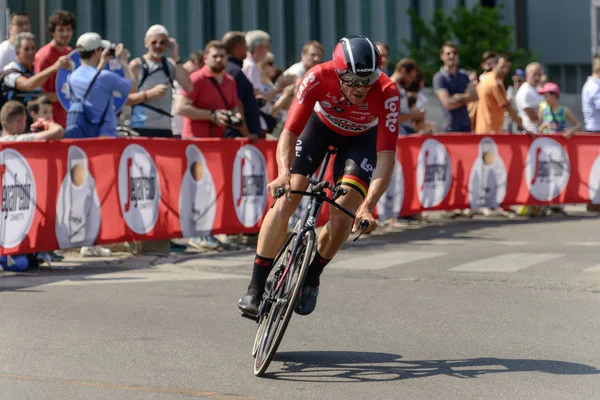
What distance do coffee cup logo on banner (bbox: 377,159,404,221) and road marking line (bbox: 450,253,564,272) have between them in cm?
313

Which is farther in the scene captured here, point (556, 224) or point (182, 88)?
point (556, 224)

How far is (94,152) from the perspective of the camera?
13.2 m

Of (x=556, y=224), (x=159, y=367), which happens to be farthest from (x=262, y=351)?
(x=556, y=224)

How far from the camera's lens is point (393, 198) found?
1778 centimetres

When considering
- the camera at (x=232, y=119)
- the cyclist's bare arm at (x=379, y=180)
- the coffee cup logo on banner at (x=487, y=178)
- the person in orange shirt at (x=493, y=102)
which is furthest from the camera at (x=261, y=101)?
the cyclist's bare arm at (x=379, y=180)

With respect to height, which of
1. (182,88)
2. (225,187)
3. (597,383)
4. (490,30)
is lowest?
(597,383)

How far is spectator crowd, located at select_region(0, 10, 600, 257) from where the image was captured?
13547 mm

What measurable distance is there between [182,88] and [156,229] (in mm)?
1701

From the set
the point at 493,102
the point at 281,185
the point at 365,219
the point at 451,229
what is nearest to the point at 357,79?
the point at 281,185

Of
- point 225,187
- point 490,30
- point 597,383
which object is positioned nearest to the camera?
point 597,383

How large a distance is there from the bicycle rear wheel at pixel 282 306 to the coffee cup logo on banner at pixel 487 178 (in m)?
11.5

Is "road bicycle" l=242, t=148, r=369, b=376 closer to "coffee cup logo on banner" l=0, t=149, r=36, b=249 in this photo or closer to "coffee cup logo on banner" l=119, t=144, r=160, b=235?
"coffee cup logo on banner" l=0, t=149, r=36, b=249

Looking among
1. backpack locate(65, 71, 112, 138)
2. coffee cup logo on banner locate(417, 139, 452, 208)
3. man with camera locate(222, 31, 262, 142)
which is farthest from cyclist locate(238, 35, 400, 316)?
coffee cup logo on banner locate(417, 139, 452, 208)

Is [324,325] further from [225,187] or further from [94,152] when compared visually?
[225,187]
